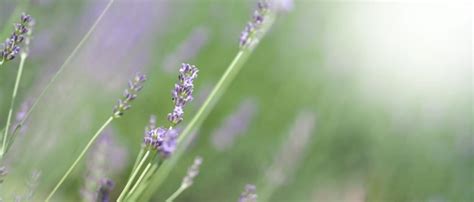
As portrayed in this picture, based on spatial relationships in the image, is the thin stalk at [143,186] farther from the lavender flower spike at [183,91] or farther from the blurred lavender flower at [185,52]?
the blurred lavender flower at [185,52]

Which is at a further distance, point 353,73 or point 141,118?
point 353,73

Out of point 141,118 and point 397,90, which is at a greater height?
point 397,90

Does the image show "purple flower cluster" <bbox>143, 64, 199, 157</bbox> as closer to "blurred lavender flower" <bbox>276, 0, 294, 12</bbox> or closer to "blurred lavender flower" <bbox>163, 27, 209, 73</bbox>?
"blurred lavender flower" <bbox>276, 0, 294, 12</bbox>

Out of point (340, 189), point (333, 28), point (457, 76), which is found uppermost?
point (333, 28)

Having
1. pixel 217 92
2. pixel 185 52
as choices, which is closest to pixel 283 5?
pixel 217 92

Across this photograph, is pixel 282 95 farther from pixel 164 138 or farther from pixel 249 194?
pixel 164 138

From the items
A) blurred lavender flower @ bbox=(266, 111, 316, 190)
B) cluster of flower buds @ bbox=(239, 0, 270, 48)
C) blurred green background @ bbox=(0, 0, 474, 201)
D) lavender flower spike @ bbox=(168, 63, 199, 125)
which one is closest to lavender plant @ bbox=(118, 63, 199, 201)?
lavender flower spike @ bbox=(168, 63, 199, 125)

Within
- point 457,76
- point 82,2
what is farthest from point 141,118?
point 457,76

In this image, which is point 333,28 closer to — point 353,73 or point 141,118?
point 353,73
